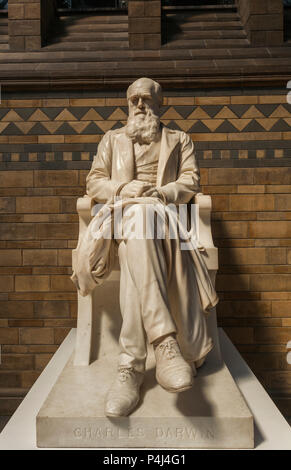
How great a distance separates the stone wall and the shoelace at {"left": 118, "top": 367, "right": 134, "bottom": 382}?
69.1 inches

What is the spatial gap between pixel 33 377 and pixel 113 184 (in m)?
1.98

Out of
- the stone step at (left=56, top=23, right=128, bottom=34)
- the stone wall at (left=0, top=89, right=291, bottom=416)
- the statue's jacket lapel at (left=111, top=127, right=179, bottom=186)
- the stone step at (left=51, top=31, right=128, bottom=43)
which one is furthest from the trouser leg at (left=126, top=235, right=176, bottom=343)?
the stone step at (left=56, top=23, right=128, bottom=34)

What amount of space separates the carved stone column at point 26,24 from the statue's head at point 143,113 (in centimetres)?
165

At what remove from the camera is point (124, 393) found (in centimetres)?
183

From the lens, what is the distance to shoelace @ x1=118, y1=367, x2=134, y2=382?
188cm

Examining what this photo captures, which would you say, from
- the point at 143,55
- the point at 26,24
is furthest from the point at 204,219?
the point at 26,24

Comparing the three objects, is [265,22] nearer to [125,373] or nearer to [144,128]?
[144,128]

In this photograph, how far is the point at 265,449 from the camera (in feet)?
5.71

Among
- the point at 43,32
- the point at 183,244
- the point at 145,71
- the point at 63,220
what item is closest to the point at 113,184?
the point at 183,244

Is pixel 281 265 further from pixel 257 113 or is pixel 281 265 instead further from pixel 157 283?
pixel 157 283

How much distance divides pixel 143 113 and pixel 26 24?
6.18 feet

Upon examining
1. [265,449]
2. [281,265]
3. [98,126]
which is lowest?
[265,449]

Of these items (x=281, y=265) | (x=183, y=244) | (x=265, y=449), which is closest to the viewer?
(x=265, y=449)

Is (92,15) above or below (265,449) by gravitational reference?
above
